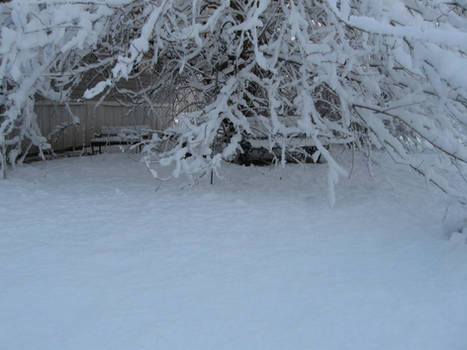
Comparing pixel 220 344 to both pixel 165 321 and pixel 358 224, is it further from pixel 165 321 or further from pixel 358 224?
pixel 358 224

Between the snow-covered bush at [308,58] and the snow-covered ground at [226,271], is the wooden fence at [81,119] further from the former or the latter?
the snow-covered ground at [226,271]

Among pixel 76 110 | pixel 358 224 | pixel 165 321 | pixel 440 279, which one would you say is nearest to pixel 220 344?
pixel 165 321

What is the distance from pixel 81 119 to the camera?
36.0 feet

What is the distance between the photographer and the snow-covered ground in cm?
272

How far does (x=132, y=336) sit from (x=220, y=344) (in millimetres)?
522

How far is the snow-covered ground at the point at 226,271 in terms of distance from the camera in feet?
8.93

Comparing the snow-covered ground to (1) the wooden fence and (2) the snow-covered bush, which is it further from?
(1) the wooden fence

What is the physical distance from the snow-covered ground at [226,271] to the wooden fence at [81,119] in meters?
3.44

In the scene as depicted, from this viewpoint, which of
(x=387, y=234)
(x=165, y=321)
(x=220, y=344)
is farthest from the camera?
(x=387, y=234)

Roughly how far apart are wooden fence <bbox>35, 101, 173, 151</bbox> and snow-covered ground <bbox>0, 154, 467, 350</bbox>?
3438mm

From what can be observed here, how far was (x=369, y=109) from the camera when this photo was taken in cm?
560

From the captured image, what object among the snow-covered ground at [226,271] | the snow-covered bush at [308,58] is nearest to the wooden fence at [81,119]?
the snow-covered bush at [308,58]

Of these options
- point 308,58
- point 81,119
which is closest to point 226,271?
point 308,58

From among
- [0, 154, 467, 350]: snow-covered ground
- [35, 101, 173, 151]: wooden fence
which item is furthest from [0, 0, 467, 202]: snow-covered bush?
[35, 101, 173, 151]: wooden fence
